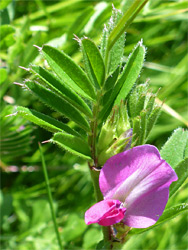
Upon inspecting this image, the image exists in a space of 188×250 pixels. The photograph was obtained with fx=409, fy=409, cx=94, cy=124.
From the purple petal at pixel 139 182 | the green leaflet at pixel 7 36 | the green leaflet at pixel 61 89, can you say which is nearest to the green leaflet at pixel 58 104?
the green leaflet at pixel 61 89

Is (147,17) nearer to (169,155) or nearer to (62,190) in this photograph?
(62,190)

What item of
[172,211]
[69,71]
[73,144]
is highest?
[69,71]

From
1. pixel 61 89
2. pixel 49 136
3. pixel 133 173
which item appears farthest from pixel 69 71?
pixel 49 136

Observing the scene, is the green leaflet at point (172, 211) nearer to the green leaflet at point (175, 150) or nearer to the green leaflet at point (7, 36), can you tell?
the green leaflet at point (175, 150)

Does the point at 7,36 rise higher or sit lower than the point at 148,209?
higher

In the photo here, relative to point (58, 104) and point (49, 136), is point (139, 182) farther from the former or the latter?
point (49, 136)

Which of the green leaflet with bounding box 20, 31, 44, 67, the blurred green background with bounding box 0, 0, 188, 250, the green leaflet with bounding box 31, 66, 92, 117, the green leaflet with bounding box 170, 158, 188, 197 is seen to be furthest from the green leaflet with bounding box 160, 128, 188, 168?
the green leaflet with bounding box 20, 31, 44, 67
